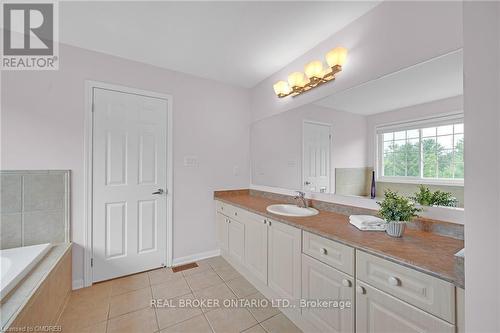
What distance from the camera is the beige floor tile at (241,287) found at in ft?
6.31

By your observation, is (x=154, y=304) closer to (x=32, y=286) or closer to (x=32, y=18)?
(x=32, y=286)

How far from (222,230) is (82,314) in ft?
4.62

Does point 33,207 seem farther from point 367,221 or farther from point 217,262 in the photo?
point 367,221

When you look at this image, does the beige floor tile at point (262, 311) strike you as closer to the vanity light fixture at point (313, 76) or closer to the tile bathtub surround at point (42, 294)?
the tile bathtub surround at point (42, 294)

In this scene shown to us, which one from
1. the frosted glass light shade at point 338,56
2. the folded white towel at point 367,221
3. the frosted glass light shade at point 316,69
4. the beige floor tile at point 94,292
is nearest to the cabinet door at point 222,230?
the beige floor tile at point 94,292

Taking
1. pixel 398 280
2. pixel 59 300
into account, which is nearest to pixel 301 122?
pixel 398 280

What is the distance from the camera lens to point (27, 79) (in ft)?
5.85

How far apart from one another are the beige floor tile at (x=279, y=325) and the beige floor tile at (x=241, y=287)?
37 centimetres

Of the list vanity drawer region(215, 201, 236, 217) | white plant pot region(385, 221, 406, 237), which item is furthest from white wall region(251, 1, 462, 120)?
vanity drawer region(215, 201, 236, 217)

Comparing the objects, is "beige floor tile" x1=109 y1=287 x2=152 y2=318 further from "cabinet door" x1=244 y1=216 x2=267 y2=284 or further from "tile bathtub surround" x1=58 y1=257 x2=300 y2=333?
"cabinet door" x1=244 y1=216 x2=267 y2=284

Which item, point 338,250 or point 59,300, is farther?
point 59,300

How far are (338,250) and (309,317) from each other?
1.93 feet

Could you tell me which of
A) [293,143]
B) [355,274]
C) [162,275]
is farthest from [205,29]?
[162,275]

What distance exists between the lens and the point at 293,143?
2.30 m
